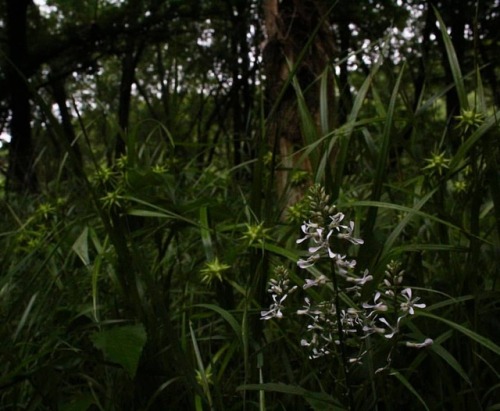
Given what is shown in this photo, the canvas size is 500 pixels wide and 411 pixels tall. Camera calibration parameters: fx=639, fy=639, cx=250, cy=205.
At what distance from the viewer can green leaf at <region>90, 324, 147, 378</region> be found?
51.1 inches

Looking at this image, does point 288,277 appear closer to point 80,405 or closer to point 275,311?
point 275,311

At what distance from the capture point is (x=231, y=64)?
5496 millimetres

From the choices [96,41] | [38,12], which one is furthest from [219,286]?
[38,12]

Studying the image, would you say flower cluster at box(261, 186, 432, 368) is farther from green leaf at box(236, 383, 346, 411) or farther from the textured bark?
the textured bark

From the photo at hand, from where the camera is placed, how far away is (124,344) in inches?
52.7

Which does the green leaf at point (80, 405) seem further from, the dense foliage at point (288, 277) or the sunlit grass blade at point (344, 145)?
the sunlit grass blade at point (344, 145)

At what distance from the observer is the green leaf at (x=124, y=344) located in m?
1.30

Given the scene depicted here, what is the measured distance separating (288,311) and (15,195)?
2895 millimetres

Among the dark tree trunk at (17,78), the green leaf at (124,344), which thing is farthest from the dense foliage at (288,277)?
the dark tree trunk at (17,78)

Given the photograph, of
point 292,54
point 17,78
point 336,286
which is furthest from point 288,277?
point 17,78

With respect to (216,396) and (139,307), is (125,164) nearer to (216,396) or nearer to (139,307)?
(139,307)

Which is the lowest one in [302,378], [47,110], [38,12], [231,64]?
[302,378]

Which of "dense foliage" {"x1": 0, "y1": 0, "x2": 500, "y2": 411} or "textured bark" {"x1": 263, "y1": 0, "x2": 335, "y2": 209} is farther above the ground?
"textured bark" {"x1": 263, "y1": 0, "x2": 335, "y2": 209}

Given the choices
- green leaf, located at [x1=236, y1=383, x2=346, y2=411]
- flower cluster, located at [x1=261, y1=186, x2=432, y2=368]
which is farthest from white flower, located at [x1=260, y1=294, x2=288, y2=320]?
green leaf, located at [x1=236, y1=383, x2=346, y2=411]
